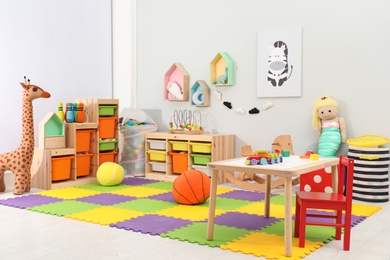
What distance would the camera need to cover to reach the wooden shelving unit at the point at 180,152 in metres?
6.41

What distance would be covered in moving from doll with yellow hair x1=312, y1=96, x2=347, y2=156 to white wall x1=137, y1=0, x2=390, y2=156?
0.15 meters

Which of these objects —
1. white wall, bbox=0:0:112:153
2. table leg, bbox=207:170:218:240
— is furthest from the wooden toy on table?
white wall, bbox=0:0:112:153

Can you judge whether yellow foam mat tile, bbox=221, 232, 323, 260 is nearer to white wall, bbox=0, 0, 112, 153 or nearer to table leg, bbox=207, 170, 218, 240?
table leg, bbox=207, 170, 218, 240

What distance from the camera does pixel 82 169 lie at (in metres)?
6.45

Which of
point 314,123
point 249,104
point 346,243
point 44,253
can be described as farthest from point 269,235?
point 249,104

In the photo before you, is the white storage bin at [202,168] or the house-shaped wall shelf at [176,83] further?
the house-shaped wall shelf at [176,83]

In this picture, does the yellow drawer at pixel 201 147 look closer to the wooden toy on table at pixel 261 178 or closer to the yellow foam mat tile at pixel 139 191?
the wooden toy on table at pixel 261 178

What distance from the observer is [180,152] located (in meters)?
6.72

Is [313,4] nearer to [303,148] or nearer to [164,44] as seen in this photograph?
[303,148]

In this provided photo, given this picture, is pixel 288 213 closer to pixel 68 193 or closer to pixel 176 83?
pixel 68 193

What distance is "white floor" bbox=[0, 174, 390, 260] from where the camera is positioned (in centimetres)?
335

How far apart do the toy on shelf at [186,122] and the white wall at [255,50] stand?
0.14 m

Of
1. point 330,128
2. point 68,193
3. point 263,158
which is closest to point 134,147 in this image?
point 68,193

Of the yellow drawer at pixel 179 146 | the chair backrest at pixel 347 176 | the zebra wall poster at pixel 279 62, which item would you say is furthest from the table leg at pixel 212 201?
the yellow drawer at pixel 179 146
